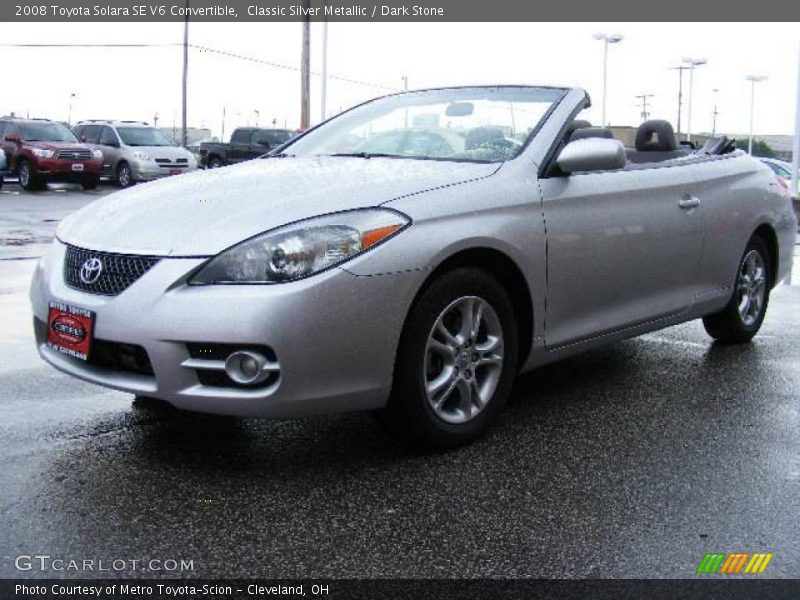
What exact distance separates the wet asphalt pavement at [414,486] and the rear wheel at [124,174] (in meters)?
21.7

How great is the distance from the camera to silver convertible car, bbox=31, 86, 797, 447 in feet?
11.4

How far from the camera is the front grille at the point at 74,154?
24266mm

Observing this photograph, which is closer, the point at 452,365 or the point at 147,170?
the point at 452,365

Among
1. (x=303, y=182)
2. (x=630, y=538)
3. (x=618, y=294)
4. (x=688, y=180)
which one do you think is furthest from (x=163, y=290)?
(x=688, y=180)

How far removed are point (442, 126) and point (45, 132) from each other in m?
22.3

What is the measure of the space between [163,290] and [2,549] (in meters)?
1.00

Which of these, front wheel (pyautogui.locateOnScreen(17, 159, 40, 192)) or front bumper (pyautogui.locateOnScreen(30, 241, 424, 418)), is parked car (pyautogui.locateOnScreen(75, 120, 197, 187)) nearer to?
front wheel (pyautogui.locateOnScreen(17, 159, 40, 192))

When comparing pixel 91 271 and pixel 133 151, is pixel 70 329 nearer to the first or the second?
pixel 91 271

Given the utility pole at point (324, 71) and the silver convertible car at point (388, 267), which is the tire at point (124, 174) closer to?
the utility pole at point (324, 71)

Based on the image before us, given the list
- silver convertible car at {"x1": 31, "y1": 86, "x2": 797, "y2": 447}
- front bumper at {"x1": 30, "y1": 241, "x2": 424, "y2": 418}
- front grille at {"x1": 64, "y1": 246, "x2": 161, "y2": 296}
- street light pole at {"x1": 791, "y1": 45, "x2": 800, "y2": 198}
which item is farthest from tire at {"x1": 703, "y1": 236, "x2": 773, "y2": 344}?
street light pole at {"x1": 791, "y1": 45, "x2": 800, "y2": 198}

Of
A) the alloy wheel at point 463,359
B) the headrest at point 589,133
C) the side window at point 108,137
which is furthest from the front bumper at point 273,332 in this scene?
the side window at point 108,137

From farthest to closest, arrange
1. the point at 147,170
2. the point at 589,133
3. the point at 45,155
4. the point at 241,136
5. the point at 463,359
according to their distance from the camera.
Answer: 1. the point at 241,136
2. the point at 147,170
3. the point at 45,155
4. the point at 589,133
5. the point at 463,359

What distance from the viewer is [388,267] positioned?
11.9ft

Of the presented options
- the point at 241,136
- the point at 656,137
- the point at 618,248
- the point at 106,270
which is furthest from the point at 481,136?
the point at 241,136
